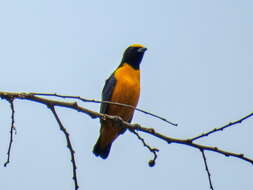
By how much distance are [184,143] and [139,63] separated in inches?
227

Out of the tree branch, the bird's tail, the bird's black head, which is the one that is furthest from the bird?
the tree branch

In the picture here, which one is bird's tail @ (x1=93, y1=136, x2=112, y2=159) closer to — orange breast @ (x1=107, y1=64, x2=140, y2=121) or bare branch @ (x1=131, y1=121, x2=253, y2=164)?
orange breast @ (x1=107, y1=64, x2=140, y2=121)

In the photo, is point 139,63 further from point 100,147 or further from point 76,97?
point 76,97

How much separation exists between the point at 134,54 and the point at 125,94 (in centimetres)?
133

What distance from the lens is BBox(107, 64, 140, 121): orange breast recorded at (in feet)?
26.2

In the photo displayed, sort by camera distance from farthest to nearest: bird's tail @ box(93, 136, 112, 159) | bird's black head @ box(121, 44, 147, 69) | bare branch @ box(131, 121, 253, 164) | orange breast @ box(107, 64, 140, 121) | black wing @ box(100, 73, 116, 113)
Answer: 1. bird's black head @ box(121, 44, 147, 69)
2. bird's tail @ box(93, 136, 112, 159)
3. black wing @ box(100, 73, 116, 113)
4. orange breast @ box(107, 64, 140, 121)
5. bare branch @ box(131, 121, 253, 164)

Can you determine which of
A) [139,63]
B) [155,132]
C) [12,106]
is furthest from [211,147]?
[139,63]

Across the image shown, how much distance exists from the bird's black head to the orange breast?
64 cm

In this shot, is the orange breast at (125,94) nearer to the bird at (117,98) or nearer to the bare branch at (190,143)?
the bird at (117,98)

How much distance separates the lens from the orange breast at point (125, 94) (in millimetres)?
7988

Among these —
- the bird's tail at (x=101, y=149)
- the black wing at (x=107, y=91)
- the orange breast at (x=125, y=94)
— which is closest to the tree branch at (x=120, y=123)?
the orange breast at (x=125, y=94)

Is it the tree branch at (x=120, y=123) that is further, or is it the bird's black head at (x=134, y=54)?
the bird's black head at (x=134, y=54)

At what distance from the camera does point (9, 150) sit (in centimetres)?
346

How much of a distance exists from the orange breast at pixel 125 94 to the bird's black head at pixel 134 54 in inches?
25.2
